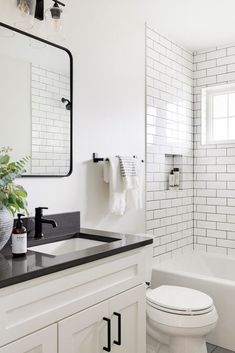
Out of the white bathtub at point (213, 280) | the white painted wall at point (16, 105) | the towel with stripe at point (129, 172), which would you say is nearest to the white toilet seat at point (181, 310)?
the white bathtub at point (213, 280)

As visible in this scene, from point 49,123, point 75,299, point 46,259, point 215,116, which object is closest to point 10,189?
point 46,259

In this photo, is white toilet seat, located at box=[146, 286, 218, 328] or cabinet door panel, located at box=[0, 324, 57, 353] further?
white toilet seat, located at box=[146, 286, 218, 328]

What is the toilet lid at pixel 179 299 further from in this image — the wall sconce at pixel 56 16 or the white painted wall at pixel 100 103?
the wall sconce at pixel 56 16

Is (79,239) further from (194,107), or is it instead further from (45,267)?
(194,107)

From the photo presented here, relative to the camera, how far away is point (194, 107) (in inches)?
136

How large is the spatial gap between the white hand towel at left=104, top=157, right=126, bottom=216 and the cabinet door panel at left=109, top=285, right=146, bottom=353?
2.27 ft

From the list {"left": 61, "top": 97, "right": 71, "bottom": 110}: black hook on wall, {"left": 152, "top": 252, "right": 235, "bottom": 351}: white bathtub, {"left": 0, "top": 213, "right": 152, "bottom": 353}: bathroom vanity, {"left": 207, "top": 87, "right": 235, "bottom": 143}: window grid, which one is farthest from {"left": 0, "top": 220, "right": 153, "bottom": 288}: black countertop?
{"left": 207, "top": 87, "right": 235, "bottom": 143}: window grid

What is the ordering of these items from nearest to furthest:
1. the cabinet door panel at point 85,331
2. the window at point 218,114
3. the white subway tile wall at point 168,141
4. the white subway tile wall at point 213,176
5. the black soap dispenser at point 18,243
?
the cabinet door panel at point 85,331, the black soap dispenser at point 18,243, the white subway tile wall at point 168,141, the white subway tile wall at point 213,176, the window at point 218,114

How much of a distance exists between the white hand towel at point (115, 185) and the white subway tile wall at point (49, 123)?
1.03 ft

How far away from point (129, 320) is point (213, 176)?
2.09m

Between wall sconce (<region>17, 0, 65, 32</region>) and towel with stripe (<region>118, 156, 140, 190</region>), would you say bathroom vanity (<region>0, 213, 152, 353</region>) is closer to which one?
towel with stripe (<region>118, 156, 140, 190</region>)

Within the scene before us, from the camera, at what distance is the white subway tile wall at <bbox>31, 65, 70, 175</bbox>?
1847 millimetres

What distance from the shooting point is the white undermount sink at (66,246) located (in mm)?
1719

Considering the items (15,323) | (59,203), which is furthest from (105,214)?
(15,323)
